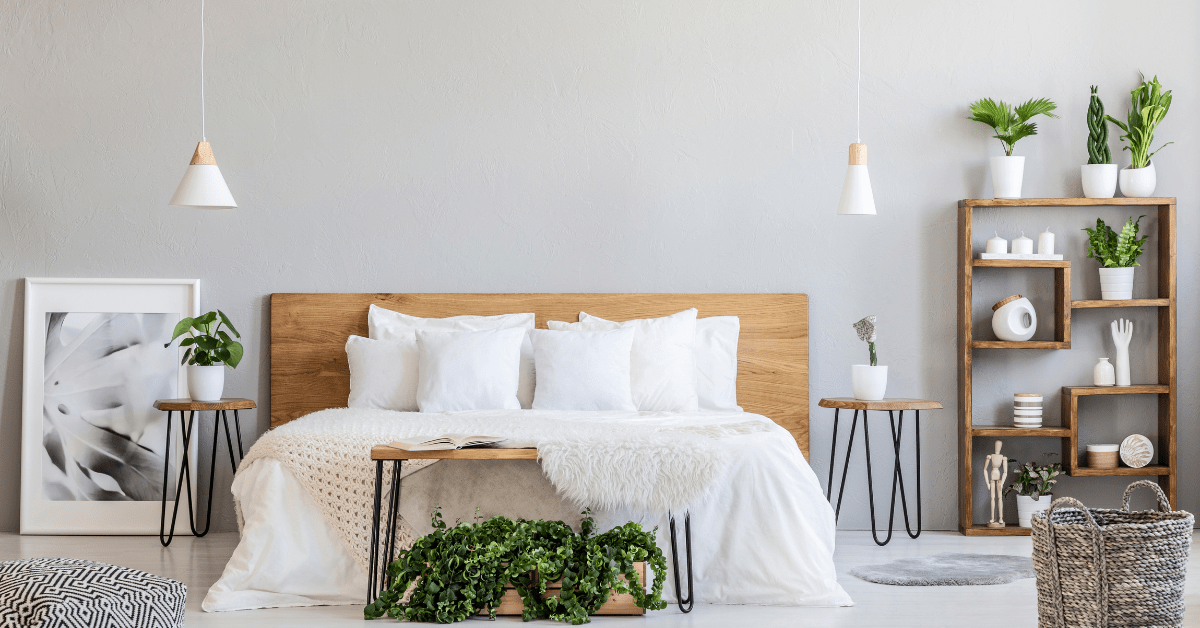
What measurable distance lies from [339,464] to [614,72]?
2131 millimetres

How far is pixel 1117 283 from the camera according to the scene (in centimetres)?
409

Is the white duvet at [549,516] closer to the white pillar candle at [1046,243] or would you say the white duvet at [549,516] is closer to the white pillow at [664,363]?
the white pillow at [664,363]

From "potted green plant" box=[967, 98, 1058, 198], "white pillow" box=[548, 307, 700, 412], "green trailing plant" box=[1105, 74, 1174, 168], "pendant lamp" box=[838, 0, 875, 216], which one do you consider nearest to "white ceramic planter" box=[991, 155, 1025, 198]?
"potted green plant" box=[967, 98, 1058, 198]

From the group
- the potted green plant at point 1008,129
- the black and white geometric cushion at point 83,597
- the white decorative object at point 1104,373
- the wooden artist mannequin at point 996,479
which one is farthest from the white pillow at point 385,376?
the white decorative object at point 1104,373

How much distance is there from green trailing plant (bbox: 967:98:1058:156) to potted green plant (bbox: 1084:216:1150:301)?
1.62ft

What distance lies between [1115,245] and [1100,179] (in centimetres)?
29

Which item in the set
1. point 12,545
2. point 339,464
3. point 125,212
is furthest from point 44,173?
point 339,464

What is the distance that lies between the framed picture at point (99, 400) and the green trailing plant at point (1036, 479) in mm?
3471

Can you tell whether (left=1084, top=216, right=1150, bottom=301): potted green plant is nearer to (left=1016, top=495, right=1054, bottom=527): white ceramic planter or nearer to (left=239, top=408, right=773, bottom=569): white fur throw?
(left=1016, top=495, right=1054, bottom=527): white ceramic planter

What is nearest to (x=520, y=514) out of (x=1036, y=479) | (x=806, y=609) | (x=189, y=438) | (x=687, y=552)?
(x=687, y=552)

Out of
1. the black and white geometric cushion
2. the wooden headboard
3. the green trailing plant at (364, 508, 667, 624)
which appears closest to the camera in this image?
the black and white geometric cushion

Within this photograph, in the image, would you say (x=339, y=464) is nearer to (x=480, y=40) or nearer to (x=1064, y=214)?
(x=480, y=40)

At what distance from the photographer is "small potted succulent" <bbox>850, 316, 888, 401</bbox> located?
154 inches

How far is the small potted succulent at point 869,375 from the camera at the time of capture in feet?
12.9
